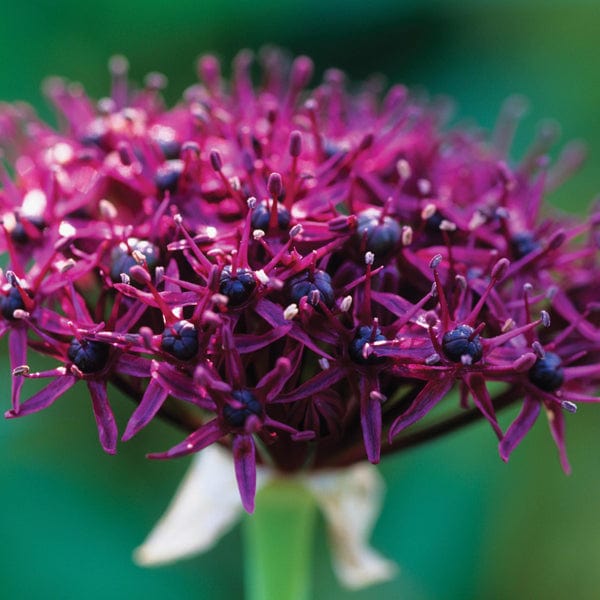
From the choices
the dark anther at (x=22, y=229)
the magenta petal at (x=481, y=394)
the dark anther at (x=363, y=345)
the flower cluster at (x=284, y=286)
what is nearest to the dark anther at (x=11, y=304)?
the flower cluster at (x=284, y=286)

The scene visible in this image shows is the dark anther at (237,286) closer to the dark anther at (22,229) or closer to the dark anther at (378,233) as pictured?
the dark anther at (378,233)

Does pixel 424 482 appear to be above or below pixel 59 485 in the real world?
above

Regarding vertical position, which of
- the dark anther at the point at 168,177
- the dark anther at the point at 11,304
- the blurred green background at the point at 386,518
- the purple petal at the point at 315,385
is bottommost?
the blurred green background at the point at 386,518

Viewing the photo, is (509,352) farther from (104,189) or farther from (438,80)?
(438,80)

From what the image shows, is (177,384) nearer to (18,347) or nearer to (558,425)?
(18,347)

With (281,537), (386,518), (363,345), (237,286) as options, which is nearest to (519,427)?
(363,345)

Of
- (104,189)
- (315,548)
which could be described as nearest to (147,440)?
(315,548)
